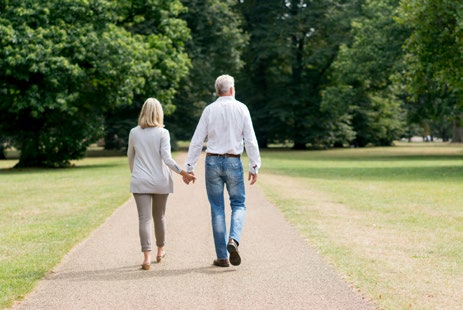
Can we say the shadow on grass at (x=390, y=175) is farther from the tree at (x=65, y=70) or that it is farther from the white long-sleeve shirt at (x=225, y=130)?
the white long-sleeve shirt at (x=225, y=130)

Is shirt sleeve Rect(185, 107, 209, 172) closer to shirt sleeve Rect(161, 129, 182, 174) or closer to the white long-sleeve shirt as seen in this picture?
the white long-sleeve shirt

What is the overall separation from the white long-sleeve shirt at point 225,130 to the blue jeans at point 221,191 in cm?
13

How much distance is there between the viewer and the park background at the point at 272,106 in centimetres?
921

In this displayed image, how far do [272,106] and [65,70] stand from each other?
3162 cm

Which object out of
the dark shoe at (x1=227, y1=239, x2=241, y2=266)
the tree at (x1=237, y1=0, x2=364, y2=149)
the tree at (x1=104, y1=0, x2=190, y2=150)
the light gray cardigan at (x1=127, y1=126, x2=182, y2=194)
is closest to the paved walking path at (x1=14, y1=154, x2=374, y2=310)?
the dark shoe at (x1=227, y1=239, x2=241, y2=266)

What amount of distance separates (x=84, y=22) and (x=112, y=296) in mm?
24216

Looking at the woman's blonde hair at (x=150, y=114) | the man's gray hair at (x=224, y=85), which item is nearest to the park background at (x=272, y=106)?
the woman's blonde hair at (x=150, y=114)

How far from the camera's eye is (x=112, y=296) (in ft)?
20.4

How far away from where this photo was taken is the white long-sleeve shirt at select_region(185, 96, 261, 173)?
7.62 meters

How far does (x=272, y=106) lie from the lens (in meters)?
57.2

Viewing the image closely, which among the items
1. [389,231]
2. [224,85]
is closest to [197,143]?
[224,85]

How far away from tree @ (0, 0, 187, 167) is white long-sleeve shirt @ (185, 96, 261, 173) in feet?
65.3

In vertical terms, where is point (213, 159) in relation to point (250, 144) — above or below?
below

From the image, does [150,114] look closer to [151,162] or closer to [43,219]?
[151,162]
